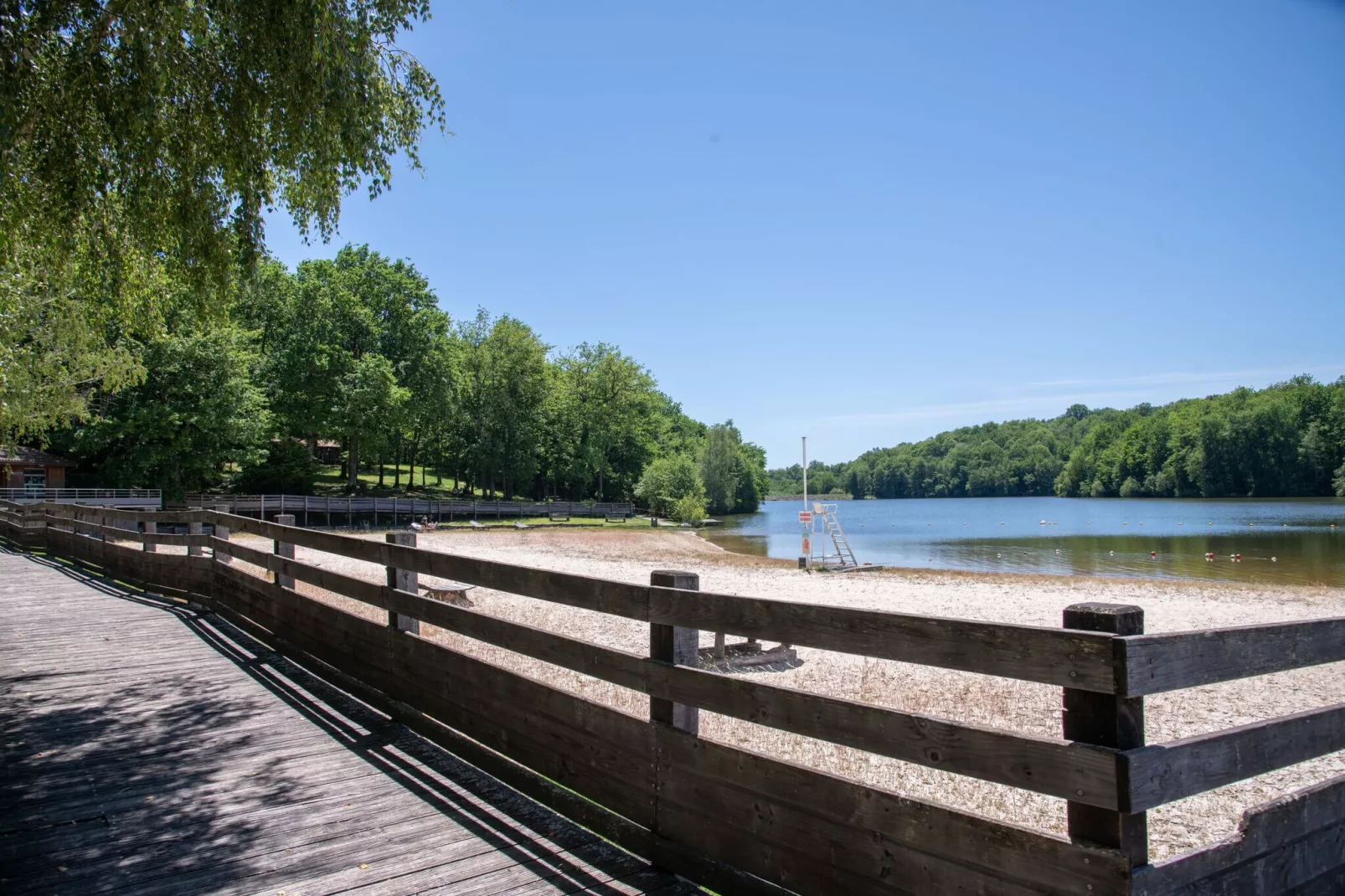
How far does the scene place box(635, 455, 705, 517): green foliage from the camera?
7119 centimetres

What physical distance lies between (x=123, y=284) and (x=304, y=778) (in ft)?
24.5

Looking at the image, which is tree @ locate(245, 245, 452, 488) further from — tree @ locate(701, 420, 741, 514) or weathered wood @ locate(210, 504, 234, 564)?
weathered wood @ locate(210, 504, 234, 564)

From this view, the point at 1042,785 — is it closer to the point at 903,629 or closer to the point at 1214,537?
the point at 903,629

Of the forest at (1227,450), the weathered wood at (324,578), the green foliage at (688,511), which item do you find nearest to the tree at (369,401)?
the green foliage at (688,511)

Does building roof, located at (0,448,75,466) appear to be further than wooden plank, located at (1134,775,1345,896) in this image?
Yes

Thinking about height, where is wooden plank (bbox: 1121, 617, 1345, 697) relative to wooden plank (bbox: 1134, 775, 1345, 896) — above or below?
above

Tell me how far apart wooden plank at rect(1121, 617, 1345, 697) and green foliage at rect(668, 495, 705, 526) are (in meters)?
66.0

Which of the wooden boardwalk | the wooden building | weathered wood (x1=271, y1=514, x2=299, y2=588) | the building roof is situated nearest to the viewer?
the wooden boardwalk

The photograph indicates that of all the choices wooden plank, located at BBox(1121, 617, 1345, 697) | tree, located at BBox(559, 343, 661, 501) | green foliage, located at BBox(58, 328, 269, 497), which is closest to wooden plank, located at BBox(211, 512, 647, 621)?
wooden plank, located at BBox(1121, 617, 1345, 697)

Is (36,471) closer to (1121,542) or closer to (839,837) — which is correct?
(839,837)

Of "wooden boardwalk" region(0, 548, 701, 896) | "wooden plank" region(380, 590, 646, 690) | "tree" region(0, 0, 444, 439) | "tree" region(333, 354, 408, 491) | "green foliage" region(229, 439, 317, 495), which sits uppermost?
"tree" region(333, 354, 408, 491)

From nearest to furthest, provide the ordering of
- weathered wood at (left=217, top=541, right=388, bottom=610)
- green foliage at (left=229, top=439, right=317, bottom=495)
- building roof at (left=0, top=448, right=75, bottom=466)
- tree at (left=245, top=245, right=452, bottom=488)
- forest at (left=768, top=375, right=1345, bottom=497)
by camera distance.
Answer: weathered wood at (left=217, top=541, right=388, bottom=610), building roof at (left=0, top=448, right=75, bottom=466), tree at (left=245, top=245, right=452, bottom=488), green foliage at (left=229, top=439, right=317, bottom=495), forest at (left=768, top=375, right=1345, bottom=497)

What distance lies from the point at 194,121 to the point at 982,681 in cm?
967

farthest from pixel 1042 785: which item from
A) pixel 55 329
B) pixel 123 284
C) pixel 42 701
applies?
pixel 55 329
